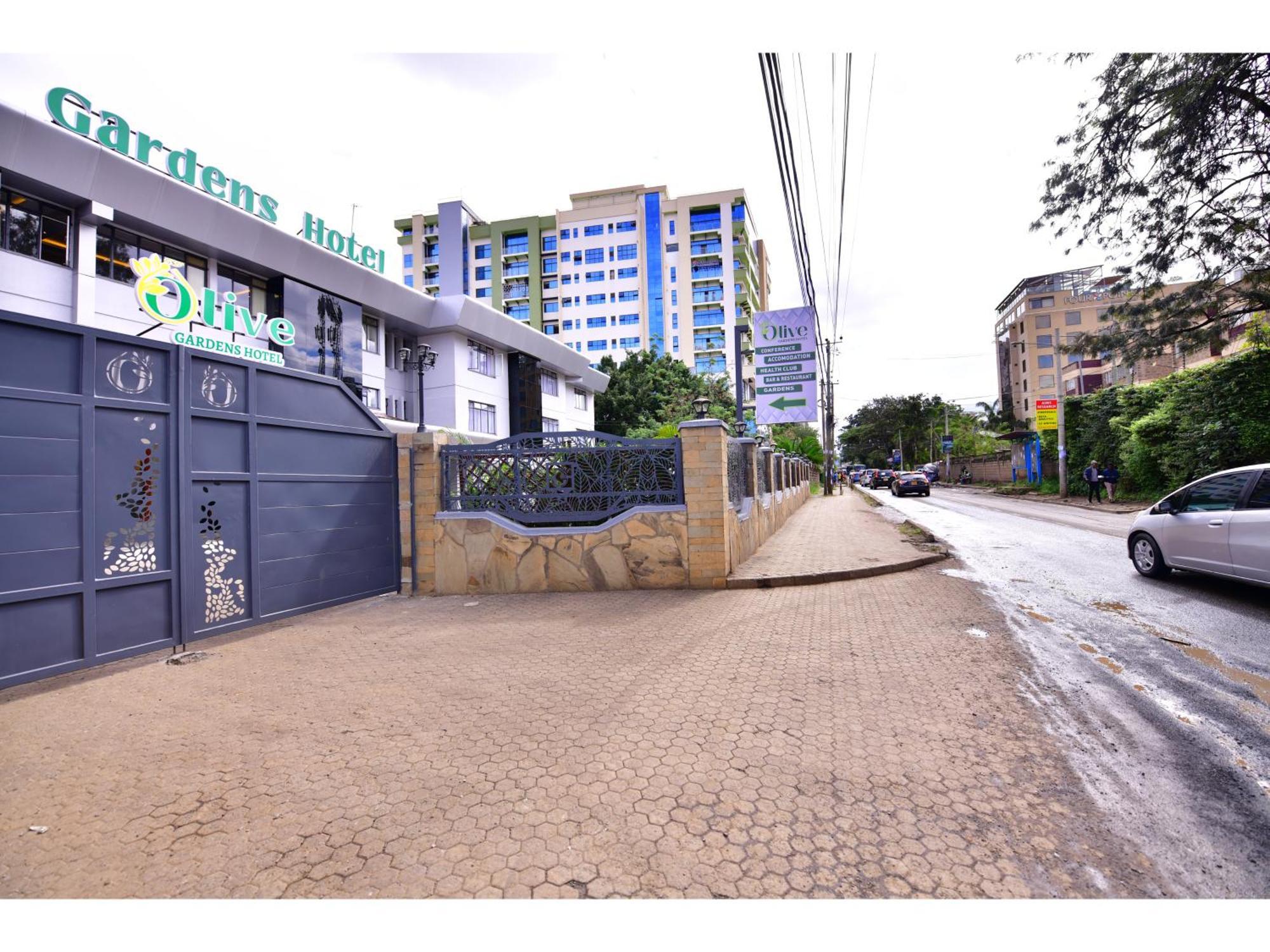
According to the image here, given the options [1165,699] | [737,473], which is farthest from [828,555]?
[1165,699]

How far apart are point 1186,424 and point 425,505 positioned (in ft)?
67.8

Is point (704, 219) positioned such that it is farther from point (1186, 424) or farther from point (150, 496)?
point (150, 496)

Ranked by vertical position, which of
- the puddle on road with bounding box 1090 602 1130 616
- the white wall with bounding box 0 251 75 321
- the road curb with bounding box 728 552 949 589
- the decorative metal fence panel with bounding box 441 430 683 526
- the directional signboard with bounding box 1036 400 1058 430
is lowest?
the puddle on road with bounding box 1090 602 1130 616

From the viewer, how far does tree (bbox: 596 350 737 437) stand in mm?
37719

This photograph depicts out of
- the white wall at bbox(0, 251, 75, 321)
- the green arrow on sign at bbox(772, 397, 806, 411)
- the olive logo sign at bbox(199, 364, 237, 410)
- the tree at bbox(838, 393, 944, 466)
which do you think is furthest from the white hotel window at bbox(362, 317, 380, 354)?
the tree at bbox(838, 393, 944, 466)

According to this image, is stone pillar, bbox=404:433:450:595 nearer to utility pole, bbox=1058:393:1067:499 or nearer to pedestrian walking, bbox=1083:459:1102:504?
pedestrian walking, bbox=1083:459:1102:504

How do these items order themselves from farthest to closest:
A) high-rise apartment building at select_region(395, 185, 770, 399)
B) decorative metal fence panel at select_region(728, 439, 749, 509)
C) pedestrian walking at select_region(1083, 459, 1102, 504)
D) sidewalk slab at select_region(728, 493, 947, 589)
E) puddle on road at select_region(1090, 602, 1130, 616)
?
high-rise apartment building at select_region(395, 185, 770, 399)
pedestrian walking at select_region(1083, 459, 1102, 504)
decorative metal fence panel at select_region(728, 439, 749, 509)
sidewalk slab at select_region(728, 493, 947, 589)
puddle on road at select_region(1090, 602, 1130, 616)

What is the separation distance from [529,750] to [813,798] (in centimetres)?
147

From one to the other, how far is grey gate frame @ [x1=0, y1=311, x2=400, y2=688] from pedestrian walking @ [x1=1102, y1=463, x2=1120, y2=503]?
24257mm

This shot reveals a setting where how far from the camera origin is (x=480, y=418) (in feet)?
90.8

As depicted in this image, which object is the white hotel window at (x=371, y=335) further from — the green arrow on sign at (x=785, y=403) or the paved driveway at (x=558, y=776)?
the paved driveway at (x=558, y=776)

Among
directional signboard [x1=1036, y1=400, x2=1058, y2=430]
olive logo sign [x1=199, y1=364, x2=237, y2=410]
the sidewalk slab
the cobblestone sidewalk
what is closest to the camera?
olive logo sign [x1=199, y1=364, x2=237, y2=410]

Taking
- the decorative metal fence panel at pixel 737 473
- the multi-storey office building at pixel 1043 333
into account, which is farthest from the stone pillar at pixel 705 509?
the multi-storey office building at pixel 1043 333

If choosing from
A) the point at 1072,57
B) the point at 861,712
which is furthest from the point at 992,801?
the point at 1072,57
